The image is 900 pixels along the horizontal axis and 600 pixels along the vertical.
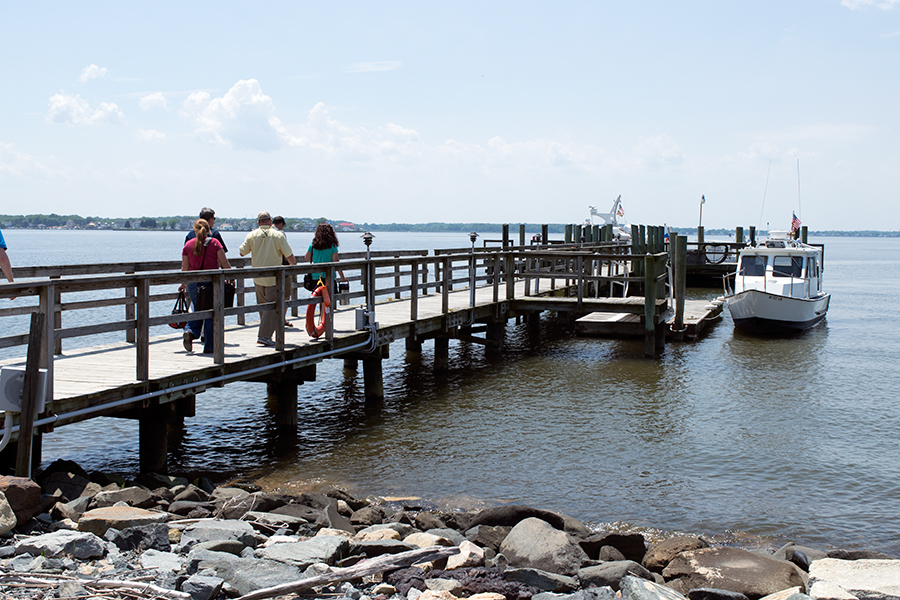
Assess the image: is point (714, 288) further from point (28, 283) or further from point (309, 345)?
point (28, 283)

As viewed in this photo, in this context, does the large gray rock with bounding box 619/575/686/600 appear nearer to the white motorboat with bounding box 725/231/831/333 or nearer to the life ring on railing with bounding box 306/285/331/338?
the life ring on railing with bounding box 306/285/331/338

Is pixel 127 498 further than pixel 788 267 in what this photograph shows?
No

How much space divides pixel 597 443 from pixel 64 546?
6920 millimetres

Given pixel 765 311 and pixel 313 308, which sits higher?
pixel 313 308

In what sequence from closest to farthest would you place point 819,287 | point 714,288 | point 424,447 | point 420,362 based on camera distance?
1. point 424,447
2. point 420,362
3. point 819,287
4. point 714,288

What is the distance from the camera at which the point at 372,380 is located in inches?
506

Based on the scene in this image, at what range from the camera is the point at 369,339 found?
38.1 feet

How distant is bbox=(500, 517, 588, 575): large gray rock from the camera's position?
19.7 ft

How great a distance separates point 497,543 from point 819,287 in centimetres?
2257

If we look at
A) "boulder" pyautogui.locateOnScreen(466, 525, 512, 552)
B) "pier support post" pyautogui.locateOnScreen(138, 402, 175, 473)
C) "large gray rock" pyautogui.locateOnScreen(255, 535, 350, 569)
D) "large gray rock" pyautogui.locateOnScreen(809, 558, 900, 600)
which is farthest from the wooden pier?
"large gray rock" pyautogui.locateOnScreen(809, 558, 900, 600)

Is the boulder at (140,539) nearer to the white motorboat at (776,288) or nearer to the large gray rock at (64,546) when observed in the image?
the large gray rock at (64,546)

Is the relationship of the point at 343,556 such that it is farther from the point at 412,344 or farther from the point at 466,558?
the point at 412,344

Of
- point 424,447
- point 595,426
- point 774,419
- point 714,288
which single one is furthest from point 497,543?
point 714,288

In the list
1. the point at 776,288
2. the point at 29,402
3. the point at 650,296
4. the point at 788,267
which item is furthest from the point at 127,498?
the point at 788,267
